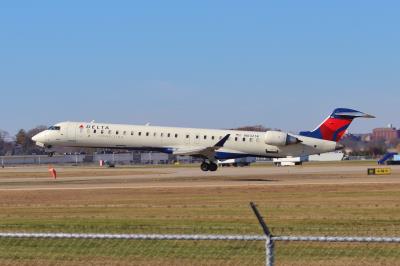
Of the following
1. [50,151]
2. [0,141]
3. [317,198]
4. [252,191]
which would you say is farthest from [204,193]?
[0,141]

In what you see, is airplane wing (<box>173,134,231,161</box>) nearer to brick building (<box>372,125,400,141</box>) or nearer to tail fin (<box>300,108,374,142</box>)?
tail fin (<box>300,108,374,142</box>)

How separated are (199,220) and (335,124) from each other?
38426 mm

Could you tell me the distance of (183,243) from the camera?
1547cm

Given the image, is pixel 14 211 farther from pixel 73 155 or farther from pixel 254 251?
pixel 73 155

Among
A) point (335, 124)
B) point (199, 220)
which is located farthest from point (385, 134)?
point (199, 220)

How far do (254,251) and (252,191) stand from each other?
20.0 meters

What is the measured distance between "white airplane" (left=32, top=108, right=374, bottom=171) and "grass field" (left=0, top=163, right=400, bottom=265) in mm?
17066

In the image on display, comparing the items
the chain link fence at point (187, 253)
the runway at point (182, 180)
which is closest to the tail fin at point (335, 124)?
the runway at point (182, 180)

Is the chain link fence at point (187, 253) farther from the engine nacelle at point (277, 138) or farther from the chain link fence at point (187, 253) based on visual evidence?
the engine nacelle at point (277, 138)

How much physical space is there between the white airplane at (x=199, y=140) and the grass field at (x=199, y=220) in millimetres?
17066

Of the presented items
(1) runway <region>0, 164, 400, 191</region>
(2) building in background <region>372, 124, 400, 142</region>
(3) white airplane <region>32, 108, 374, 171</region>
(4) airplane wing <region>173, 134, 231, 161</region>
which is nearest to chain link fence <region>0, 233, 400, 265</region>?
(1) runway <region>0, 164, 400, 191</region>

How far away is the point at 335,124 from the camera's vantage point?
5766 centimetres

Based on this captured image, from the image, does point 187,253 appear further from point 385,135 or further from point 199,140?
point 385,135

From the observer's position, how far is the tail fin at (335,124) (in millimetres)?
57594
